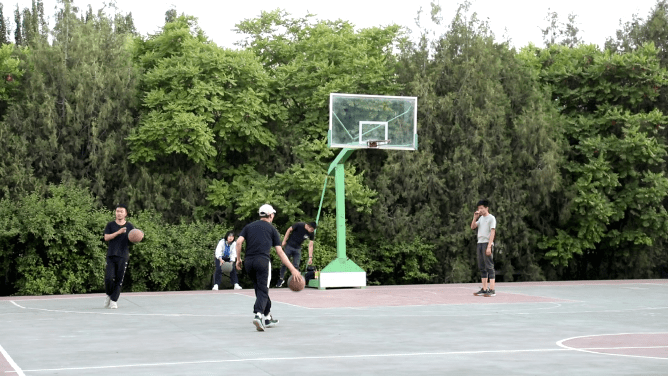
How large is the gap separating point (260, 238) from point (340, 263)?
409 inches

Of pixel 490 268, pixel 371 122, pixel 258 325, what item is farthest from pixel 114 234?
pixel 371 122

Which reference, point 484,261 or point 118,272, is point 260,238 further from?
point 484,261

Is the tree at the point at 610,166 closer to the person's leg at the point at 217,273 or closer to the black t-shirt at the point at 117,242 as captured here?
the person's leg at the point at 217,273

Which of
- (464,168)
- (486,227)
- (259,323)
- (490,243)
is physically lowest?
(259,323)

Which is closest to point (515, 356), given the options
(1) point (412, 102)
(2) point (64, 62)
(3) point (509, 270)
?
(1) point (412, 102)

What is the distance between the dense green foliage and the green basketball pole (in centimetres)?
521

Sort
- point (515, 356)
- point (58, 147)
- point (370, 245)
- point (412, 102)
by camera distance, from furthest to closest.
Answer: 1. point (370, 245)
2. point (58, 147)
3. point (412, 102)
4. point (515, 356)

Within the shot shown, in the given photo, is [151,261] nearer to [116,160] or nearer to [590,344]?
[116,160]

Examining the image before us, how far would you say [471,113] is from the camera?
31453 millimetres

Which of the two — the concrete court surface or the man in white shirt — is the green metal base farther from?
the man in white shirt

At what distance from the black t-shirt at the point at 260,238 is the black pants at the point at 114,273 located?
15.3 ft

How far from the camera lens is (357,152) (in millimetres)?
31828

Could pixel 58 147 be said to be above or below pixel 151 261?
above

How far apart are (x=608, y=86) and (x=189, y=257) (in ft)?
54.5
